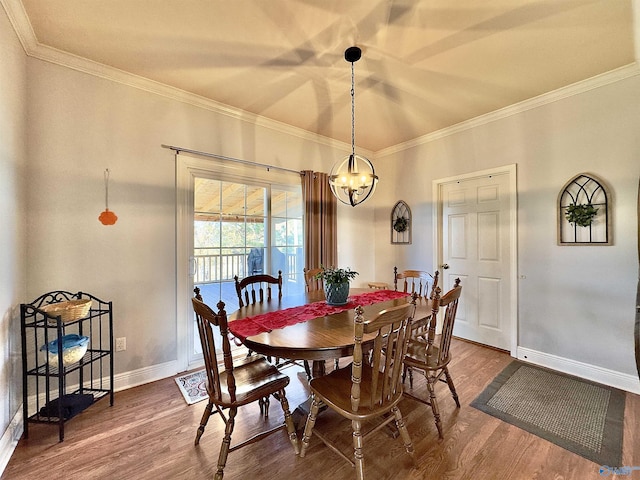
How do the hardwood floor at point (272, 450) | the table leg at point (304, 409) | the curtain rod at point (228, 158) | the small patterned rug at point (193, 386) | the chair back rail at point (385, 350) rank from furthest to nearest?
the curtain rod at point (228, 158)
the small patterned rug at point (193, 386)
the table leg at point (304, 409)
the hardwood floor at point (272, 450)
the chair back rail at point (385, 350)

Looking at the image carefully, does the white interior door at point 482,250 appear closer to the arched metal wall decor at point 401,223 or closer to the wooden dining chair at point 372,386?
the arched metal wall decor at point 401,223

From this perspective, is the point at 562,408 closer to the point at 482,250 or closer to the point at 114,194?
the point at 482,250

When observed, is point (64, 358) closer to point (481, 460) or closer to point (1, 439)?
point (1, 439)

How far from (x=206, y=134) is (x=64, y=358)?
2.20 meters

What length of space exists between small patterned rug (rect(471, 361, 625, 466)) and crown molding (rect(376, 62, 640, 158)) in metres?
2.66

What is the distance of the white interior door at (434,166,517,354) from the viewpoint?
3064mm

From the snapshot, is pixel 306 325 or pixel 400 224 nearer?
pixel 306 325

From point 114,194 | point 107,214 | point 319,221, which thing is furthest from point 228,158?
point 319,221

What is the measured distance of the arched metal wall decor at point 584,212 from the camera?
2.43 m

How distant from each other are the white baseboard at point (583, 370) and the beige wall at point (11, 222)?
4.21 metres

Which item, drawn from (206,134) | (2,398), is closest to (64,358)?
(2,398)

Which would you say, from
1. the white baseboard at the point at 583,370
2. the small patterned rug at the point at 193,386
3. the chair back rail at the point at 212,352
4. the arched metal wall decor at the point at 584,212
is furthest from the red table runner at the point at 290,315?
the arched metal wall decor at the point at 584,212

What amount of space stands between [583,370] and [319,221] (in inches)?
120

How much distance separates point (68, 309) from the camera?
184cm
